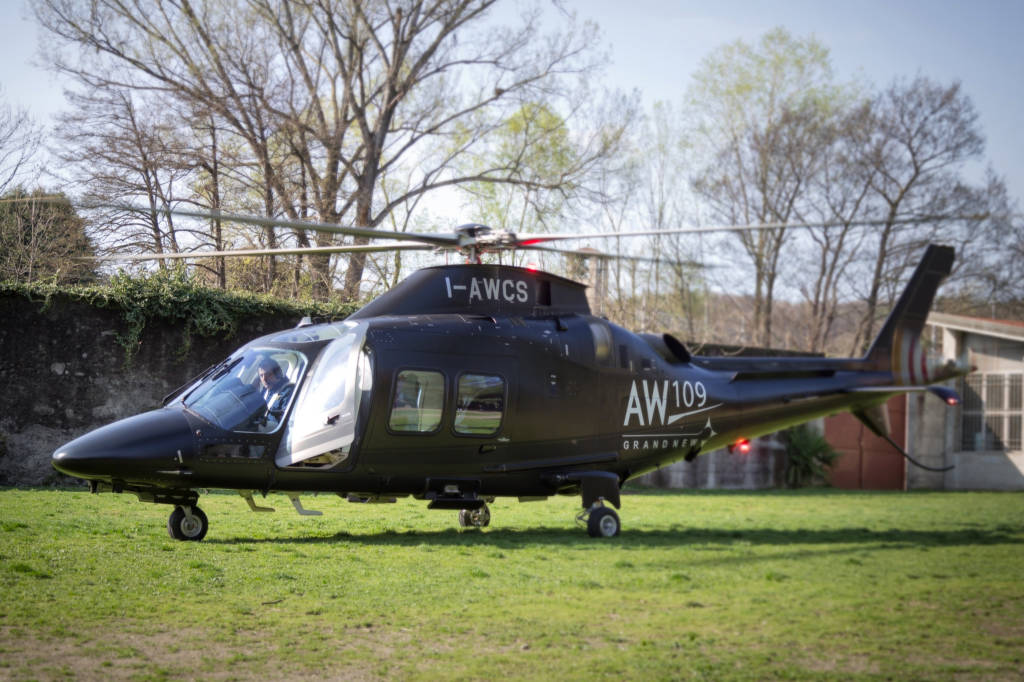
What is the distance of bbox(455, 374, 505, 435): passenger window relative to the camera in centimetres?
828

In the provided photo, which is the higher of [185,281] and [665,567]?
[185,281]

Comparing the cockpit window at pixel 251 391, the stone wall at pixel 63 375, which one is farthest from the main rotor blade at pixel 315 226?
the stone wall at pixel 63 375

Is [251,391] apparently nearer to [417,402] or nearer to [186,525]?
[186,525]

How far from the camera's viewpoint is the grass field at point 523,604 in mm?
3990

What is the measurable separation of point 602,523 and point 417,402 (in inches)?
87.6

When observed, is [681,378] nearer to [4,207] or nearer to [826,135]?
[4,207]

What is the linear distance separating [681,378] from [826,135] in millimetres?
20319

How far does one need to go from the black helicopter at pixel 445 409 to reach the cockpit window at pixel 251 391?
0.01m

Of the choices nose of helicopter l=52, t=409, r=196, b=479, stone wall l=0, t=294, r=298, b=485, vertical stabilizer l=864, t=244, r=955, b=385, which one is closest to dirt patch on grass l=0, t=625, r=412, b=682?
nose of helicopter l=52, t=409, r=196, b=479

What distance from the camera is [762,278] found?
2923 cm

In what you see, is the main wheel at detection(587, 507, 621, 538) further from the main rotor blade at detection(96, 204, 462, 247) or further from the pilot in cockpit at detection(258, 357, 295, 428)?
the pilot in cockpit at detection(258, 357, 295, 428)

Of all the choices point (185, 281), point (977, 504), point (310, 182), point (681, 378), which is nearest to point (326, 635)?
point (681, 378)

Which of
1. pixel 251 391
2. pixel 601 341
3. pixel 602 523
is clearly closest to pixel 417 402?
pixel 251 391

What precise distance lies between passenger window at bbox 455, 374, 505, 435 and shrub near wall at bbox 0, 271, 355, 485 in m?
7.08
